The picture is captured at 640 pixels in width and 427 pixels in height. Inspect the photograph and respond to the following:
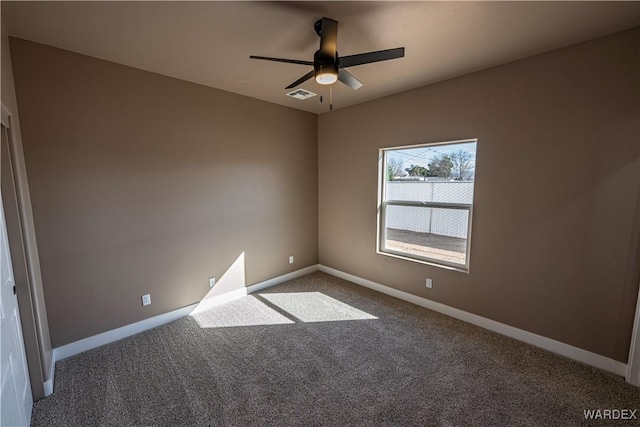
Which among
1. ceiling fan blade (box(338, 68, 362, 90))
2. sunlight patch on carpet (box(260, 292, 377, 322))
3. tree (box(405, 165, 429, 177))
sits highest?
ceiling fan blade (box(338, 68, 362, 90))

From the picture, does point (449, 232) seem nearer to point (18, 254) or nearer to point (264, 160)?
point (264, 160)

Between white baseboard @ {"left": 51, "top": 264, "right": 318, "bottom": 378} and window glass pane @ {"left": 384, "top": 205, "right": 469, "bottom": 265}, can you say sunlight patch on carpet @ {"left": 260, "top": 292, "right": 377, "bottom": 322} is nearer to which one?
white baseboard @ {"left": 51, "top": 264, "right": 318, "bottom": 378}

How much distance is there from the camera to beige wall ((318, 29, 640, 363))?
6.97 ft

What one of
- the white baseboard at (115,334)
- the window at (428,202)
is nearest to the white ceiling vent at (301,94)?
the window at (428,202)

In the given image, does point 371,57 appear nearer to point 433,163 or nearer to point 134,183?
point 433,163

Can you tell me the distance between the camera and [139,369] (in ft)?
7.61

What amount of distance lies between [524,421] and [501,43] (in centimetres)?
284

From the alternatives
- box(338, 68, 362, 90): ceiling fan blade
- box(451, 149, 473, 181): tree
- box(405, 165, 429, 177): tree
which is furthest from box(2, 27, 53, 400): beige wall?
box(451, 149, 473, 181): tree

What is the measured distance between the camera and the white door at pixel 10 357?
1.38 metres

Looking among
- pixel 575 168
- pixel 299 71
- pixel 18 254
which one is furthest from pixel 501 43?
pixel 18 254

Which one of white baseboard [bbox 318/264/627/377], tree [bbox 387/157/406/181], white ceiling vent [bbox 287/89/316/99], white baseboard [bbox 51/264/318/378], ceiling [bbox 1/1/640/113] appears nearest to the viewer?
ceiling [bbox 1/1/640/113]

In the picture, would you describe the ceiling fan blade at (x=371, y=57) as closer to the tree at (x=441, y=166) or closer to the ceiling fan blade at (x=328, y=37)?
the ceiling fan blade at (x=328, y=37)

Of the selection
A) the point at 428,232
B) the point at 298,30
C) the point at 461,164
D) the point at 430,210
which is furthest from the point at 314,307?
the point at 298,30

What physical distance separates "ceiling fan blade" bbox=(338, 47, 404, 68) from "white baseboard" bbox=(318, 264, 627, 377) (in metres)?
2.79
